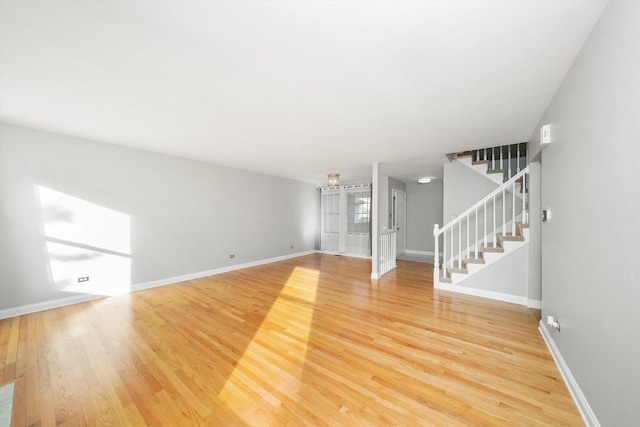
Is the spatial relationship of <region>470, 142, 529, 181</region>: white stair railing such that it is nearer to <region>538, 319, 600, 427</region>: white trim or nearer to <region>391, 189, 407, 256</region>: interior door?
<region>391, 189, 407, 256</region>: interior door

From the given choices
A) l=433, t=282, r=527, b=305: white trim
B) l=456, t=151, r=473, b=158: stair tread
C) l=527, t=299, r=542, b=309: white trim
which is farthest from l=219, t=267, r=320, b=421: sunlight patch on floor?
l=456, t=151, r=473, b=158: stair tread

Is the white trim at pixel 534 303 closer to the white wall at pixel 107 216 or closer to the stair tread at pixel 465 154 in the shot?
the stair tread at pixel 465 154

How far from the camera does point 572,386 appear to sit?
163 cm

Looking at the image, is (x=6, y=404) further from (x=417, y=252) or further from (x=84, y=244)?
(x=417, y=252)

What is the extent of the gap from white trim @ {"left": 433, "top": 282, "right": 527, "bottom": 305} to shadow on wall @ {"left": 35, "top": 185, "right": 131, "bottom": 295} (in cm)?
558

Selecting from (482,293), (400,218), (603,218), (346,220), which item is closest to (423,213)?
(400,218)

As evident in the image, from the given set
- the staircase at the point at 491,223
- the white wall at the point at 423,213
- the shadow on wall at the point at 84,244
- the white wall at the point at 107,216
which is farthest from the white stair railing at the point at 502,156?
the shadow on wall at the point at 84,244

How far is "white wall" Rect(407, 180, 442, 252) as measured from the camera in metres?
7.24

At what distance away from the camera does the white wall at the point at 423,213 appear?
7242 mm

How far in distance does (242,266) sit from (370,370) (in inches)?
178

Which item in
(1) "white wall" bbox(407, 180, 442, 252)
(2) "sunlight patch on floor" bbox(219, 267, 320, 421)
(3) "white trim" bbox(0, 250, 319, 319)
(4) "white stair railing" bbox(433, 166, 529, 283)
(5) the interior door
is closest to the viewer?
(2) "sunlight patch on floor" bbox(219, 267, 320, 421)

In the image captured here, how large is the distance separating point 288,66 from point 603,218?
2291mm

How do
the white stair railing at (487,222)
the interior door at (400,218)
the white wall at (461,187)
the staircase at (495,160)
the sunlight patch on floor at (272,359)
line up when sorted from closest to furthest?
the sunlight patch on floor at (272,359) < the white stair railing at (487,222) < the staircase at (495,160) < the white wall at (461,187) < the interior door at (400,218)

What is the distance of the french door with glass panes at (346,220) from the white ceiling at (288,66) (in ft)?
13.7
